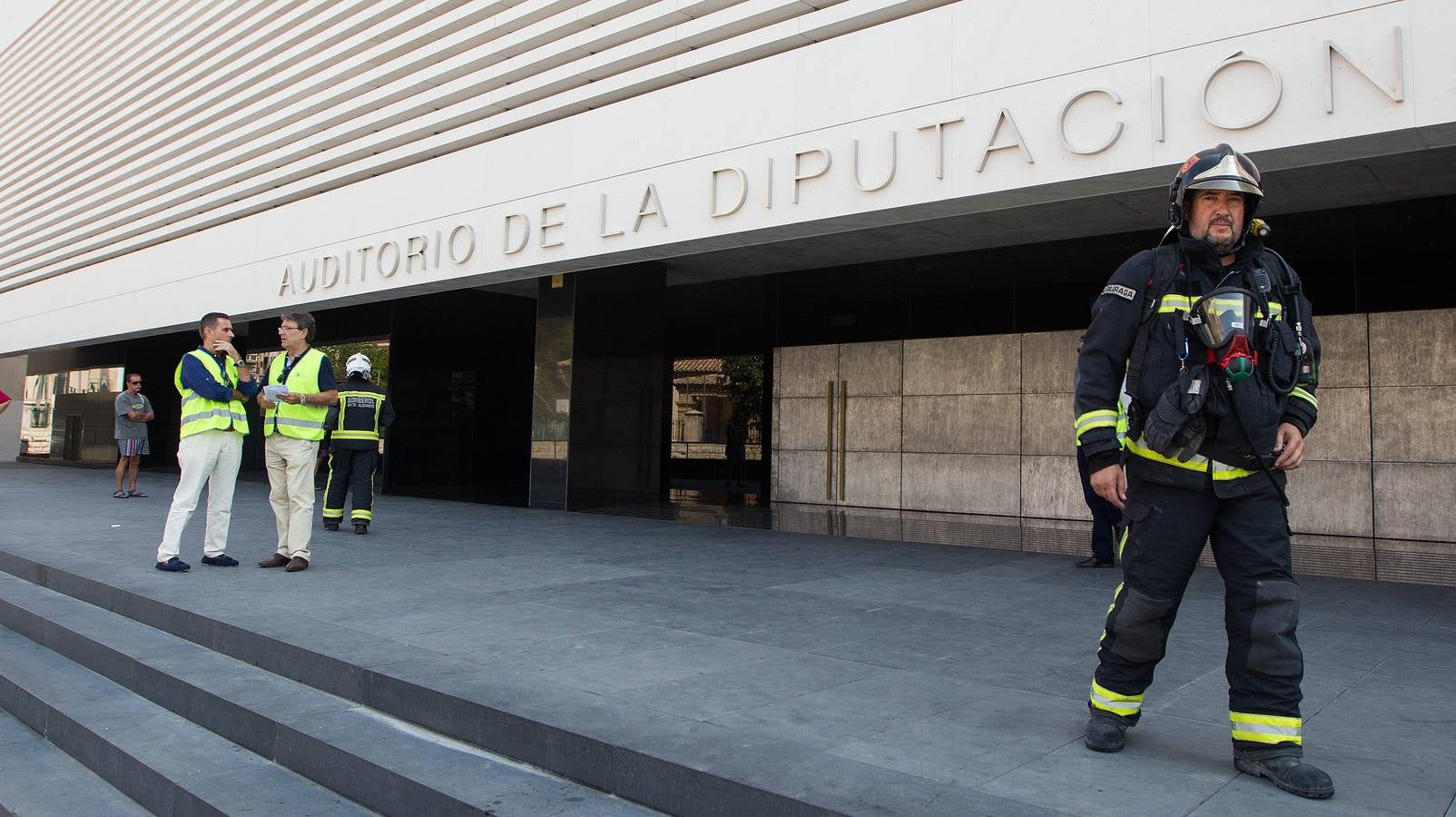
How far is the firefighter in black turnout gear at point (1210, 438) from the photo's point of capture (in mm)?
2793

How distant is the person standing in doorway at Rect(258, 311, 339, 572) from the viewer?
6.66 metres

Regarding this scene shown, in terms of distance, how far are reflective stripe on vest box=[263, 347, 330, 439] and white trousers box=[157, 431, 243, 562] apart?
349 millimetres

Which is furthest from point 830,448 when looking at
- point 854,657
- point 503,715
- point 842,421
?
point 503,715

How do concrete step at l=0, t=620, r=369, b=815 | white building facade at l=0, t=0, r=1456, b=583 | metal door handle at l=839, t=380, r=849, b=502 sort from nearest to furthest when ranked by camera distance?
concrete step at l=0, t=620, r=369, b=815 → white building facade at l=0, t=0, r=1456, b=583 → metal door handle at l=839, t=380, r=849, b=502

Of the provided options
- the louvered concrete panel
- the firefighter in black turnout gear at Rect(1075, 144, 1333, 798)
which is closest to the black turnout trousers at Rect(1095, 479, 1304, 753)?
the firefighter in black turnout gear at Rect(1075, 144, 1333, 798)

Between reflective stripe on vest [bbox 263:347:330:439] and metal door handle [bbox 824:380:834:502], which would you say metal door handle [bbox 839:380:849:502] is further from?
reflective stripe on vest [bbox 263:347:330:439]

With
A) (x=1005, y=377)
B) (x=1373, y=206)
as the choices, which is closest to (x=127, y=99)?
(x=1005, y=377)

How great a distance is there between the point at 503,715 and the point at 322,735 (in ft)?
2.34

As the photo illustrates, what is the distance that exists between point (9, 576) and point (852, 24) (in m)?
8.09

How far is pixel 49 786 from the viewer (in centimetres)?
362

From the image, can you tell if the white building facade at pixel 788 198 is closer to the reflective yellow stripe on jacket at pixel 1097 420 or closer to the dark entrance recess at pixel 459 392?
the dark entrance recess at pixel 459 392

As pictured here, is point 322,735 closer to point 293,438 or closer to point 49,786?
point 49,786

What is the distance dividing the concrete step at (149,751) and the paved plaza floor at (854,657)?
1.86 ft

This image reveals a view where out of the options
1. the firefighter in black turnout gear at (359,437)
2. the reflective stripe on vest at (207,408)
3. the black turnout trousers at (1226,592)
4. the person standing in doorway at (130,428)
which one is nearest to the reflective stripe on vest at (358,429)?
the firefighter in black turnout gear at (359,437)
